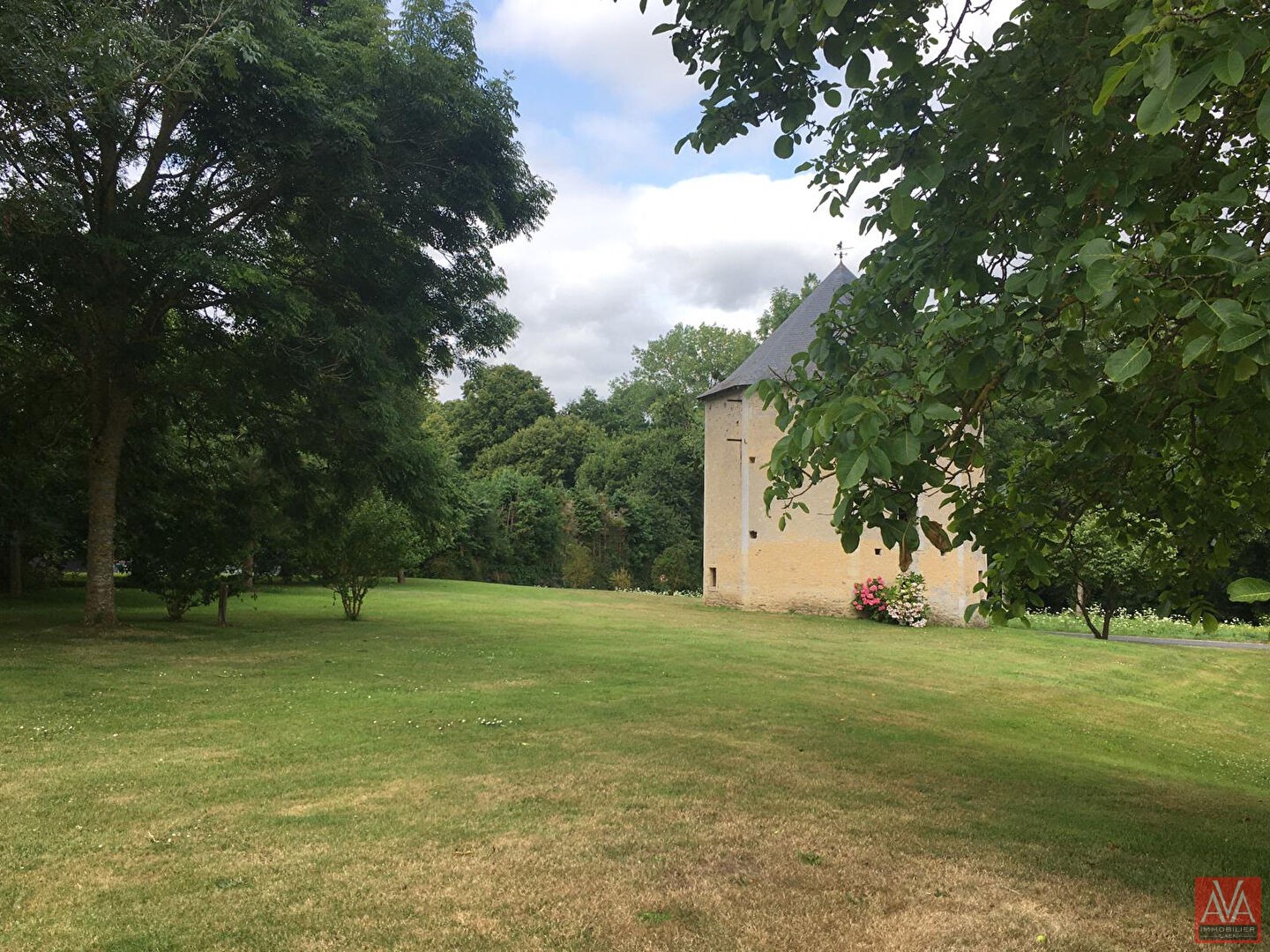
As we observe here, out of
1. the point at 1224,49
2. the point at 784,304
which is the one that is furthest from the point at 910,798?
the point at 784,304

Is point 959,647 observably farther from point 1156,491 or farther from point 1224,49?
point 1224,49

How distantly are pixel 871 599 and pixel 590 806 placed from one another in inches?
707

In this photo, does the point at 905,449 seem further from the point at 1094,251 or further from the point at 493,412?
the point at 493,412

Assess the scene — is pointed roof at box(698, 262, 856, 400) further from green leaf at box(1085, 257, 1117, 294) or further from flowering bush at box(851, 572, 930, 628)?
green leaf at box(1085, 257, 1117, 294)

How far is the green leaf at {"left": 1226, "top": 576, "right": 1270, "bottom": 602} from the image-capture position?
74.4 inches

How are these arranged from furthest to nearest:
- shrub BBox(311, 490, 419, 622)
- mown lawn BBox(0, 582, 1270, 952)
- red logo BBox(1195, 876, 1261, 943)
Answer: shrub BBox(311, 490, 419, 622) < red logo BBox(1195, 876, 1261, 943) < mown lawn BBox(0, 582, 1270, 952)

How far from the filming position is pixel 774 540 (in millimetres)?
23562

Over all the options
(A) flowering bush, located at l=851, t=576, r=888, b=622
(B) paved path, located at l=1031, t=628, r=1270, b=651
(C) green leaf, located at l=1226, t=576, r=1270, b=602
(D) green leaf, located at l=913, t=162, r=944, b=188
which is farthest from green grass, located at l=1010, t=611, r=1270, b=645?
(C) green leaf, located at l=1226, t=576, r=1270, b=602

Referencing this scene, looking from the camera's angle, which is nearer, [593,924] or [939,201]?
[593,924]

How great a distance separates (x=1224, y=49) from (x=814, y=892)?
3765 mm

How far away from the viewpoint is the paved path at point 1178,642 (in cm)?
1936

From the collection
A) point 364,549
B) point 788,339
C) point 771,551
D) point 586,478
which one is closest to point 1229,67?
point 364,549

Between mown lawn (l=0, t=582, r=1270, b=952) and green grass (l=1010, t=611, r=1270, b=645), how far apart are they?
11.3 meters

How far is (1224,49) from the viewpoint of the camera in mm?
2143
